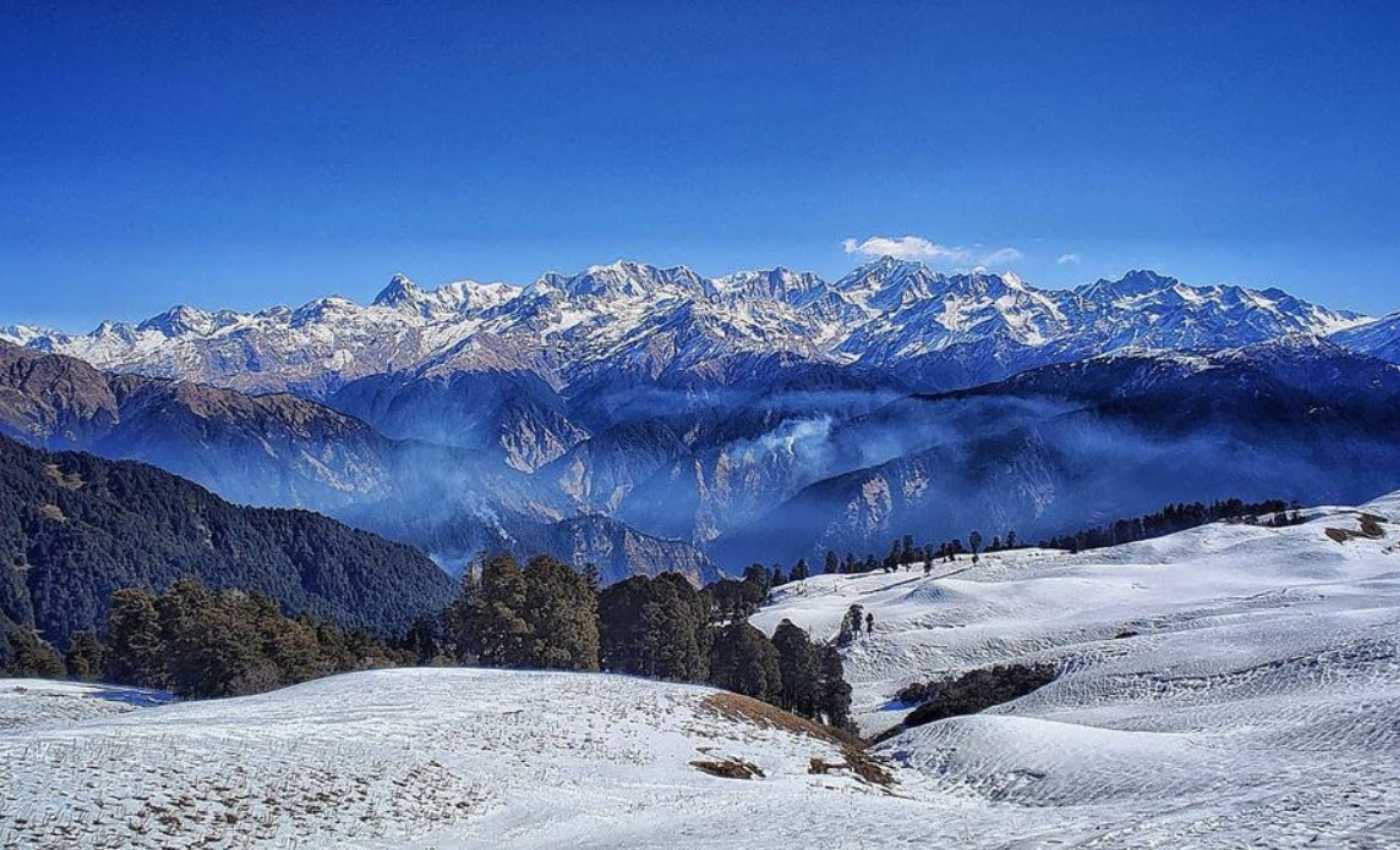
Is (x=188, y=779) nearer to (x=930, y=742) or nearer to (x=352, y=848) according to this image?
(x=352, y=848)

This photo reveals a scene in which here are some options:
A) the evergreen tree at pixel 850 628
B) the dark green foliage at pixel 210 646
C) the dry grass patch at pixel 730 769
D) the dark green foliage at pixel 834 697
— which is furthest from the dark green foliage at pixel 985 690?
the dark green foliage at pixel 210 646

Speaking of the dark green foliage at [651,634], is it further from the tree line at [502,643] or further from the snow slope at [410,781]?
the snow slope at [410,781]

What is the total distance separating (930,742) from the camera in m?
44.6

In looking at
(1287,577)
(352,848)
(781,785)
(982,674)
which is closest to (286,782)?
(352,848)

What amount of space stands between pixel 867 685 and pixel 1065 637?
77.9 ft

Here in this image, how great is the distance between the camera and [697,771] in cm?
3378

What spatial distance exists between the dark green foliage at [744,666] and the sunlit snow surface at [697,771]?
26648mm

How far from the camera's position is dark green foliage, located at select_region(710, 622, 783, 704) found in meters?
79.7

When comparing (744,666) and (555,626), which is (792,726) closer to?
(555,626)

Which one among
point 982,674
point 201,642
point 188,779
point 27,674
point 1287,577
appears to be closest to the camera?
point 188,779

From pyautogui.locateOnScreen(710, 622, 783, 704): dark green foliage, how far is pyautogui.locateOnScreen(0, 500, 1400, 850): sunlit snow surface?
26.6m

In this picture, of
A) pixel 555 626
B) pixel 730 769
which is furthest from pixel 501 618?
pixel 730 769

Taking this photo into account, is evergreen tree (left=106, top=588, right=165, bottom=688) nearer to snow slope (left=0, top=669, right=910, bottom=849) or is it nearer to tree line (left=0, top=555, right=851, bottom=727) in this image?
tree line (left=0, top=555, right=851, bottom=727)

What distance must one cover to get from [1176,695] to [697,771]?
34.6 metres
